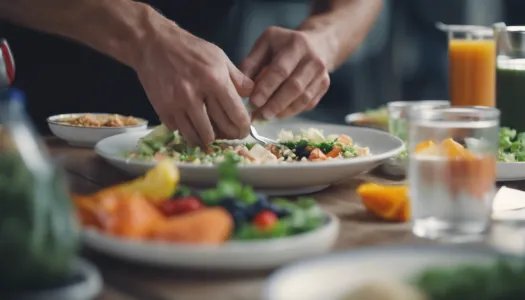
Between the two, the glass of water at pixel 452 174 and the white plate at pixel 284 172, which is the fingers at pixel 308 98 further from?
the glass of water at pixel 452 174

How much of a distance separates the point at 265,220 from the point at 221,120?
0.75 meters

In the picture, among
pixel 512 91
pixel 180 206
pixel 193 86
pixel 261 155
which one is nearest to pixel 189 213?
pixel 180 206

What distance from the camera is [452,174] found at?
119 centimetres

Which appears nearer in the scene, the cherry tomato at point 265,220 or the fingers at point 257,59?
the cherry tomato at point 265,220

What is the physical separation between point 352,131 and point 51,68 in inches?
42.9

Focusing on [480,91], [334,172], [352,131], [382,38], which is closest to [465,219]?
[334,172]

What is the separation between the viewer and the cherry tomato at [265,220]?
3.35 feet

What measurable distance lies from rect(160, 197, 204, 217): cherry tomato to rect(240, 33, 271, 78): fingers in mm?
971

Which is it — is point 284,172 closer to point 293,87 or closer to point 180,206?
point 180,206

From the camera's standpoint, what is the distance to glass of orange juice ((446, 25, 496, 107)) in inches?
83.2

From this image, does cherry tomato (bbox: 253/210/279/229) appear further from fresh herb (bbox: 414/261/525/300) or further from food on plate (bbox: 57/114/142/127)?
food on plate (bbox: 57/114/142/127)

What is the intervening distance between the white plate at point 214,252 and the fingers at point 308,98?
1.03 metres

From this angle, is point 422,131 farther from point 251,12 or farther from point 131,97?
point 251,12

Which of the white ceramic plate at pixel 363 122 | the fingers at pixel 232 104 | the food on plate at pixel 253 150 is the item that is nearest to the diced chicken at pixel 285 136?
the food on plate at pixel 253 150
